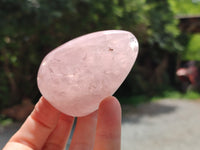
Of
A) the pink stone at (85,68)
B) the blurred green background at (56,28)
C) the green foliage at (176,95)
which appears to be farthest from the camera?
the green foliage at (176,95)

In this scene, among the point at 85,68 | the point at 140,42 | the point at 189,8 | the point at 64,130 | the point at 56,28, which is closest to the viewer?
the point at 85,68

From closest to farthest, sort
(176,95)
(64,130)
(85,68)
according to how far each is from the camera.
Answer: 1. (85,68)
2. (64,130)
3. (176,95)

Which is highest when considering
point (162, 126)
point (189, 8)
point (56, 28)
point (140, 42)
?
point (56, 28)

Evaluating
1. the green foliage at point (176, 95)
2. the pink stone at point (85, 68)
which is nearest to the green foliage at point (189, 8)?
the green foliage at point (176, 95)

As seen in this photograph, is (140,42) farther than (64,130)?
Yes

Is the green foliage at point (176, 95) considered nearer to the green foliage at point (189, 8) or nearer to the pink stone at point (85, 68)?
the green foliage at point (189, 8)

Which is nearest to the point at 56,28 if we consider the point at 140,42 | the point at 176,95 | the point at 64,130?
the point at 140,42

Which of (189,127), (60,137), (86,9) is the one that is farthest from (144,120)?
A: (60,137)

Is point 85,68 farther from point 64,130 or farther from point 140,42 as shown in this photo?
point 140,42
